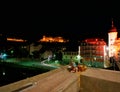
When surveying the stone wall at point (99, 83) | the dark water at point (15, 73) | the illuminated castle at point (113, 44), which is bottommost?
the dark water at point (15, 73)

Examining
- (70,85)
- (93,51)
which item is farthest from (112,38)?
(70,85)

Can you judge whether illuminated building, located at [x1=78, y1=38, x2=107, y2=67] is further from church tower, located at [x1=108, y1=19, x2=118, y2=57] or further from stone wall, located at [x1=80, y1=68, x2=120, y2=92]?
stone wall, located at [x1=80, y1=68, x2=120, y2=92]

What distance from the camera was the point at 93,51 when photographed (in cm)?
2891

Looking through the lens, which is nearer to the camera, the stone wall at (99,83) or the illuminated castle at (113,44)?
the stone wall at (99,83)

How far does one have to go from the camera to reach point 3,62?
31984 mm

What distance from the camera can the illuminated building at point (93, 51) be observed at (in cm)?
2753

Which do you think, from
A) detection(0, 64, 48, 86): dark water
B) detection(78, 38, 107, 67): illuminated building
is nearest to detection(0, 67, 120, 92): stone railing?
detection(0, 64, 48, 86): dark water

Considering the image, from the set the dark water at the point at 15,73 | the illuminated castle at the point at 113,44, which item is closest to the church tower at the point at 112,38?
the illuminated castle at the point at 113,44

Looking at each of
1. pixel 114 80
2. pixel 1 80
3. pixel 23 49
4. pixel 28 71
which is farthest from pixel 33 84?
pixel 23 49

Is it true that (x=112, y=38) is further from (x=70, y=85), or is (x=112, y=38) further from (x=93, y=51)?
(x=70, y=85)

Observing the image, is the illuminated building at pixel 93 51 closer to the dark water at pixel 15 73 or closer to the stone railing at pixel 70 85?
the dark water at pixel 15 73

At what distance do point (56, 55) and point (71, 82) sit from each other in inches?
1213

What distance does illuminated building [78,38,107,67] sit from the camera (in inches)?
1084

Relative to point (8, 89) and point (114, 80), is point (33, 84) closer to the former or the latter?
point (8, 89)
